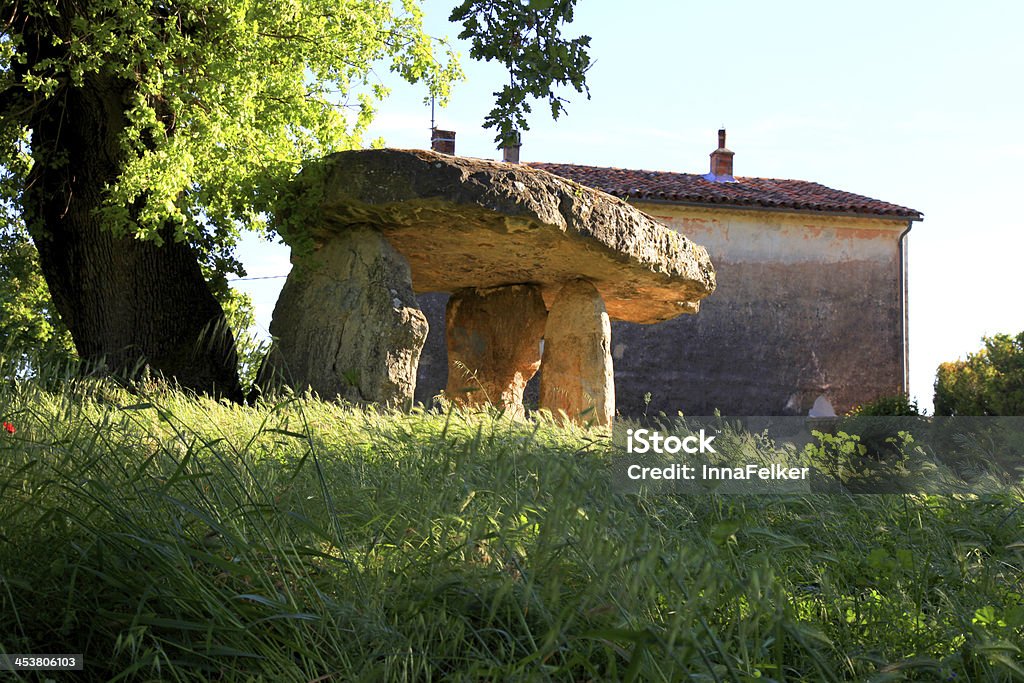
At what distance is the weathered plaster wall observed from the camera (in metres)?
16.9

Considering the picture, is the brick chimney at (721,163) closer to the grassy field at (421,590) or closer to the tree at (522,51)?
the tree at (522,51)

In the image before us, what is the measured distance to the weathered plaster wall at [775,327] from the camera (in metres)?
16.9

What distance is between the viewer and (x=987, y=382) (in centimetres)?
1545

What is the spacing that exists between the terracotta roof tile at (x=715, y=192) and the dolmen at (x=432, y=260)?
24.5ft

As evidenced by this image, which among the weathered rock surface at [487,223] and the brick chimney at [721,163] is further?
the brick chimney at [721,163]

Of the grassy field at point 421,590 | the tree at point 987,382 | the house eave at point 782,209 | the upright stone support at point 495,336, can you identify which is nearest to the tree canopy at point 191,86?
the upright stone support at point 495,336

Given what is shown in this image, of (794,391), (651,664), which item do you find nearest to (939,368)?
(794,391)

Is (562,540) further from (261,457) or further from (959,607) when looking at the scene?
(261,457)

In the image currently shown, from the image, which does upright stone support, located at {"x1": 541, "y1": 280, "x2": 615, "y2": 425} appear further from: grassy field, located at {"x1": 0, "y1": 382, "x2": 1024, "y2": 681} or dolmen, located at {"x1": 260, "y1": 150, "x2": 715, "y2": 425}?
grassy field, located at {"x1": 0, "y1": 382, "x2": 1024, "y2": 681}

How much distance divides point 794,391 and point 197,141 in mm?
12526

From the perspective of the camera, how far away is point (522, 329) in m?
9.89

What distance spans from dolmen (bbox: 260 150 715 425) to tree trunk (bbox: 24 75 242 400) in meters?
0.80

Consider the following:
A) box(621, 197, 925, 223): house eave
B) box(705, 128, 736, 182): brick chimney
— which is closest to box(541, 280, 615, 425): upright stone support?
box(621, 197, 925, 223): house eave

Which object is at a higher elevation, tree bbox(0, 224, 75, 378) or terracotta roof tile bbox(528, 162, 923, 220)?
terracotta roof tile bbox(528, 162, 923, 220)
